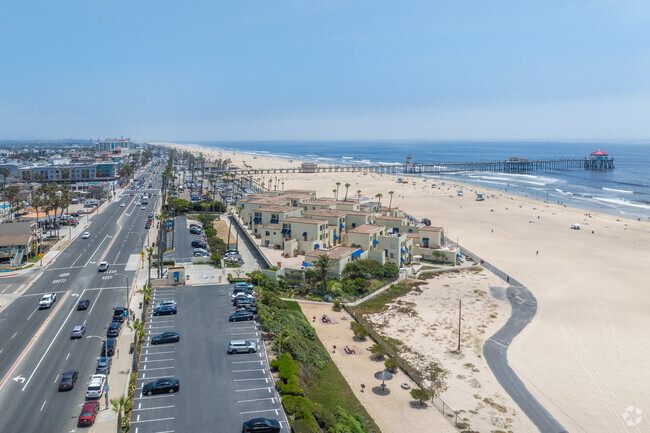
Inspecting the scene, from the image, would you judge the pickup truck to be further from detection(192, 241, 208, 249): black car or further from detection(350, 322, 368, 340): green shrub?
detection(350, 322, 368, 340): green shrub

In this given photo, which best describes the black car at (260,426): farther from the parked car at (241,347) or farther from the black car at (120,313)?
the black car at (120,313)

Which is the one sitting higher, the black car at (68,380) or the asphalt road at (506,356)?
the black car at (68,380)

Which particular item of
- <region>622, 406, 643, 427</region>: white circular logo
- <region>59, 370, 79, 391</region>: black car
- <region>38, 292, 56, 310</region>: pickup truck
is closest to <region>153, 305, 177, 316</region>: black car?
<region>59, 370, 79, 391</region>: black car

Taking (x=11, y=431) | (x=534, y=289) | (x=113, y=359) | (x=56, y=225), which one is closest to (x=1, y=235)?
(x=56, y=225)

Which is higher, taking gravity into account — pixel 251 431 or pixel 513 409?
pixel 251 431

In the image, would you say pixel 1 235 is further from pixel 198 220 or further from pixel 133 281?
pixel 198 220

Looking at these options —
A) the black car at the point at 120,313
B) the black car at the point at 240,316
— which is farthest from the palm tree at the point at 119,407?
the black car at the point at 120,313
